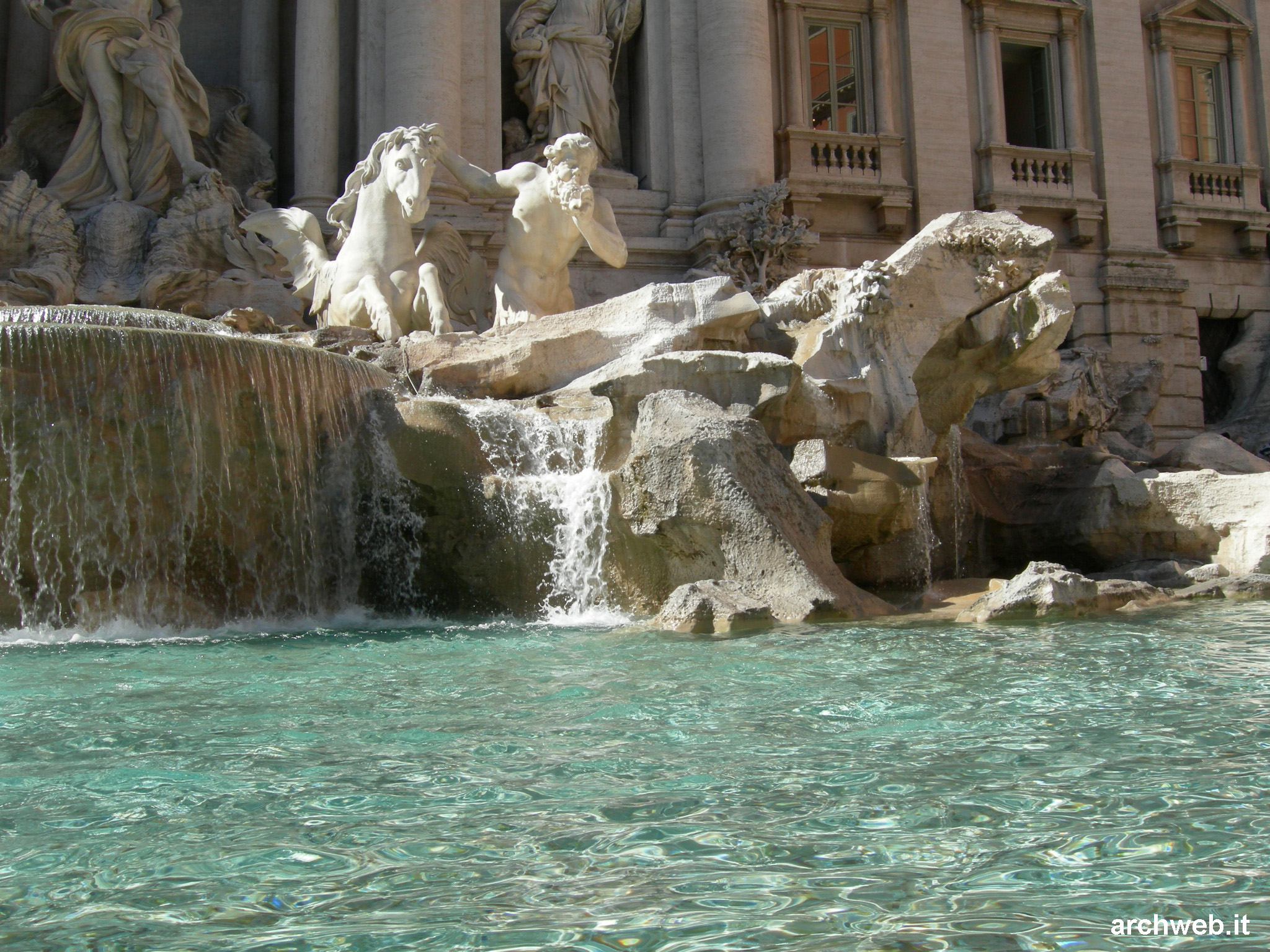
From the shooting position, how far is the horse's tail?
33.8 ft

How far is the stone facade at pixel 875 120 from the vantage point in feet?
44.7

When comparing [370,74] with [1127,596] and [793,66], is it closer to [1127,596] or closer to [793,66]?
[793,66]

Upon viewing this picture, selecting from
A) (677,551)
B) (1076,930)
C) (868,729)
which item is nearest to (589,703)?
(868,729)

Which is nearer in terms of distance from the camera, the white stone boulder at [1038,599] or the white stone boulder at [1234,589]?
the white stone boulder at [1038,599]

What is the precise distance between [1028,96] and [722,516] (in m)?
14.1

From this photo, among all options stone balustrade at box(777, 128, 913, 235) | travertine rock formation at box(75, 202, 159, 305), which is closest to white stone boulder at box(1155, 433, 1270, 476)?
stone balustrade at box(777, 128, 913, 235)

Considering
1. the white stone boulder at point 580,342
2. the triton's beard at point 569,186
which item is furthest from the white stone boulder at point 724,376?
the triton's beard at point 569,186

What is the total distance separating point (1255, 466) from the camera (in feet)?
37.5

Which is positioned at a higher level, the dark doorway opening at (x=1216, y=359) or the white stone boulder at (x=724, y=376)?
the dark doorway opening at (x=1216, y=359)

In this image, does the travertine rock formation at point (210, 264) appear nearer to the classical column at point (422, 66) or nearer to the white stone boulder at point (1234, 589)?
the classical column at point (422, 66)

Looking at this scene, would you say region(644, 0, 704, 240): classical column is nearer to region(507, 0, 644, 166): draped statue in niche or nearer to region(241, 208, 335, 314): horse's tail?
region(507, 0, 644, 166): draped statue in niche

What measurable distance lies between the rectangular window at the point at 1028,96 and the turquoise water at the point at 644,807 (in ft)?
48.2

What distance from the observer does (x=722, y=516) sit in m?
6.09

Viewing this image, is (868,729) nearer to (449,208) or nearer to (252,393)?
(252,393)
